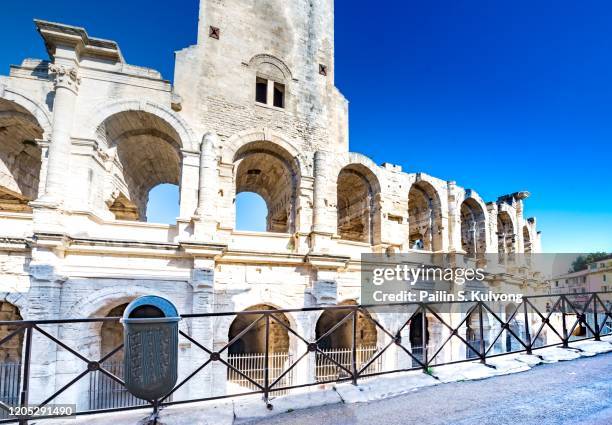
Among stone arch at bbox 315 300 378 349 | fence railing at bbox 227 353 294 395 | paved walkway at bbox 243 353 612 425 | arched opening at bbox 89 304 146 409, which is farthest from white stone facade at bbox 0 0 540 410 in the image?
paved walkway at bbox 243 353 612 425

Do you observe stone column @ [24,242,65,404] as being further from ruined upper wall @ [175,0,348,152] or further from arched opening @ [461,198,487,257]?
arched opening @ [461,198,487,257]

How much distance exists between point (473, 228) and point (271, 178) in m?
12.1

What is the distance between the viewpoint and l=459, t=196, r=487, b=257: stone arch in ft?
59.7

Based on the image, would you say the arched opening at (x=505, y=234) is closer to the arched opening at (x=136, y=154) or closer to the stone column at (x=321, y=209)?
the stone column at (x=321, y=209)

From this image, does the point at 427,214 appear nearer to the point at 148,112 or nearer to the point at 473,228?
the point at 473,228

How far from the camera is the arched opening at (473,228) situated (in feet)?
59.9

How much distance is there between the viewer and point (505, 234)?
2045 centimetres

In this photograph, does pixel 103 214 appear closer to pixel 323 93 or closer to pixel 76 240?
pixel 76 240

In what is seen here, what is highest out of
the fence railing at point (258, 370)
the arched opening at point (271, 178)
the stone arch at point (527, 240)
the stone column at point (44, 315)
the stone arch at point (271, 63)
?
the stone arch at point (271, 63)

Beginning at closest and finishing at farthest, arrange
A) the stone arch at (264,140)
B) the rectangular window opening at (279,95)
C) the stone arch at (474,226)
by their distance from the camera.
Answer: the stone arch at (264,140), the rectangular window opening at (279,95), the stone arch at (474,226)

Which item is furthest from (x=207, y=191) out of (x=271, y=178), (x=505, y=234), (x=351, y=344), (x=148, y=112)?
(x=505, y=234)

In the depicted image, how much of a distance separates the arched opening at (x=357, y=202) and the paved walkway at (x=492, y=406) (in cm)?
1021

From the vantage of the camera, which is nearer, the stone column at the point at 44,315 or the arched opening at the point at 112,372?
the stone column at the point at 44,315

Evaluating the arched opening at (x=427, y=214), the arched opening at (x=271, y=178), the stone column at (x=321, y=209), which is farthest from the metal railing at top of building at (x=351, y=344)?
the arched opening at (x=271, y=178)
